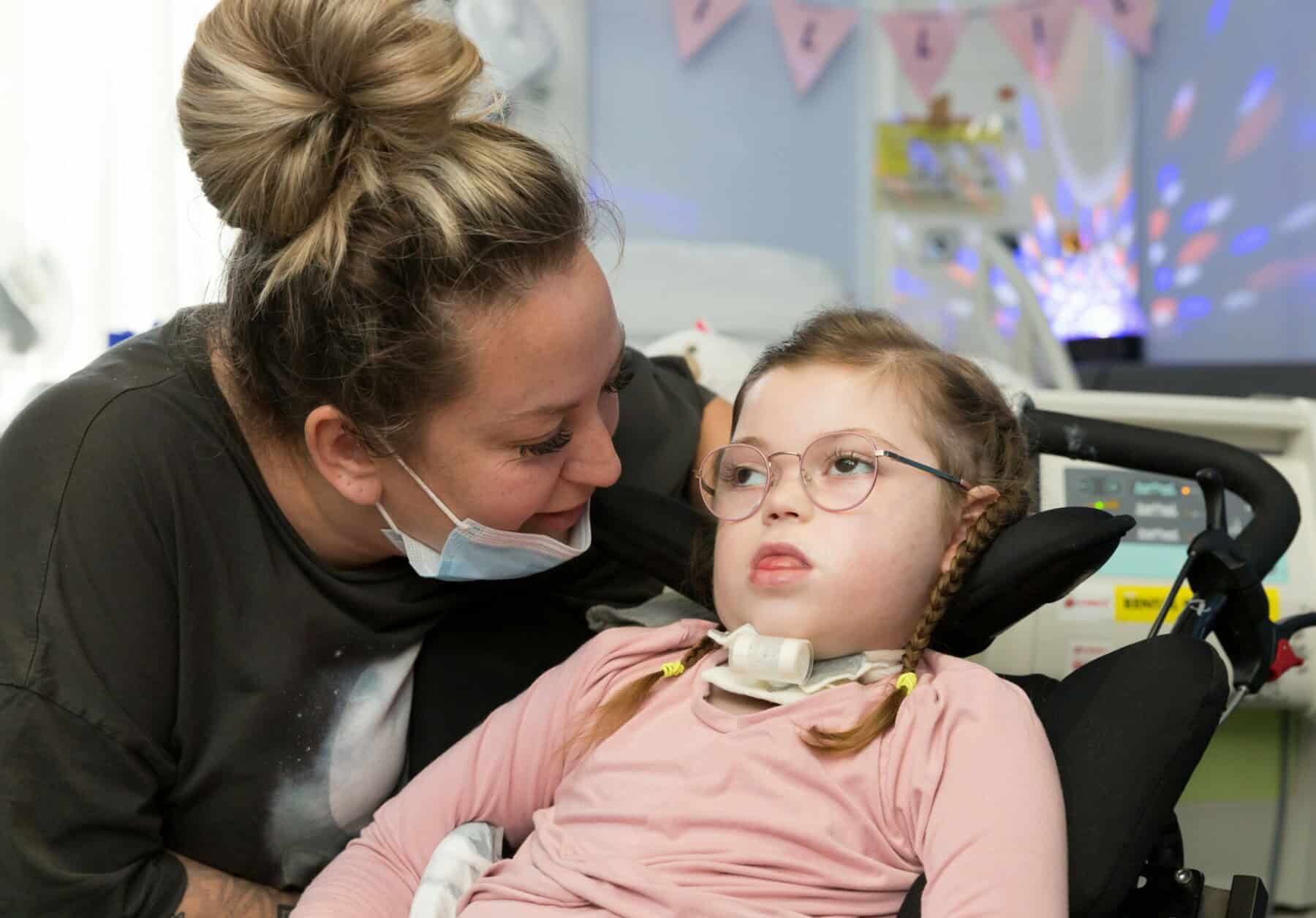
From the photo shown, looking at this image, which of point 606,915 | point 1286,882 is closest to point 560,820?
point 606,915

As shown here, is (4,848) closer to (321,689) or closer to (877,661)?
(321,689)

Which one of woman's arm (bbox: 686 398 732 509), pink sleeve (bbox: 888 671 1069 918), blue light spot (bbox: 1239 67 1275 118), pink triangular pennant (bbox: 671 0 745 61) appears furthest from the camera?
pink triangular pennant (bbox: 671 0 745 61)

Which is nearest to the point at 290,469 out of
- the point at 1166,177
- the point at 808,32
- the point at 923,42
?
the point at 808,32

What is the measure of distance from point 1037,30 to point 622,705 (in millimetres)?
3013

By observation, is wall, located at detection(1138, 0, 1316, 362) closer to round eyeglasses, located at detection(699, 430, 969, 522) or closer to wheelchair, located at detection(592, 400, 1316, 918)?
wheelchair, located at detection(592, 400, 1316, 918)

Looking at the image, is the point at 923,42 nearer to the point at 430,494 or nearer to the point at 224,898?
the point at 430,494

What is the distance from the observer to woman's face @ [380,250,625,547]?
1103 millimetres

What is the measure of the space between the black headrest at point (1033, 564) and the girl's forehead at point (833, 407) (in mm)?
125

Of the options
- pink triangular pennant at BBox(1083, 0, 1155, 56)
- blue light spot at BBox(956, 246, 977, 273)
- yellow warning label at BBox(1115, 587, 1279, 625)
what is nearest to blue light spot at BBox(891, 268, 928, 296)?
blue light spot at BBox(956, 246, 977, 273)

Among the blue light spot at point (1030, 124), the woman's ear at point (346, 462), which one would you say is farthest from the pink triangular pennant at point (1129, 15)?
the woman's ear at point (346, 462)

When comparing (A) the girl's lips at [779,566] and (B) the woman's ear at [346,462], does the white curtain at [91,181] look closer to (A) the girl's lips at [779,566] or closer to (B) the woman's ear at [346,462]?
(B) the woman's ear at [346,462]

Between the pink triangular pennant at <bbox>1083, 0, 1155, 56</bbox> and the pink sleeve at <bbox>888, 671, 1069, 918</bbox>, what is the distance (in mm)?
3087

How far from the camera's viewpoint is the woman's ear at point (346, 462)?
116 cm

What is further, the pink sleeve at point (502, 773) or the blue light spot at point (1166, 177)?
the blue light spot at point (1166, 177)
